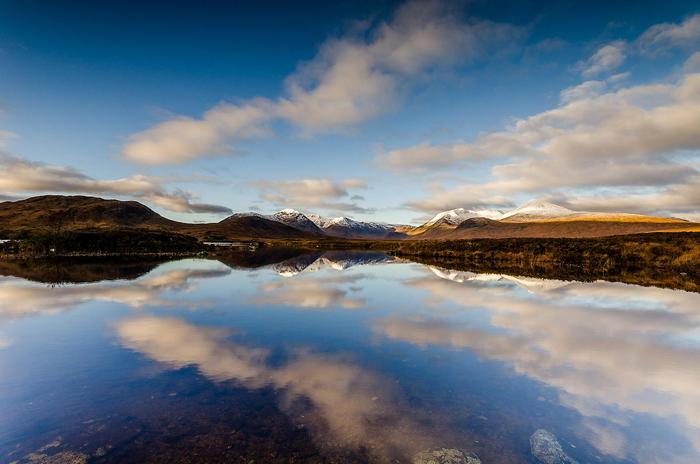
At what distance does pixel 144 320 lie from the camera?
710 inches

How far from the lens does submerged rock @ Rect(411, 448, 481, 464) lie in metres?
7.17

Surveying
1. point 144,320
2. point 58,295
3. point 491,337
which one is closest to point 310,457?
point 491,337

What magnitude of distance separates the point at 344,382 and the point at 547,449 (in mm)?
5300

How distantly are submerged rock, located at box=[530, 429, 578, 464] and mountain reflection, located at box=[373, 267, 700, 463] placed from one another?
83 cm

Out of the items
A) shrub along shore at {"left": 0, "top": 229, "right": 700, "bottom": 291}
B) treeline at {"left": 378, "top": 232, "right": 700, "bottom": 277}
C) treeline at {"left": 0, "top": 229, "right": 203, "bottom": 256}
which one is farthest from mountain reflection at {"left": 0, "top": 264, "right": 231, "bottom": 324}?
treeline at {"left": 378, "top": 232, "right": 700, "bottom": 277}

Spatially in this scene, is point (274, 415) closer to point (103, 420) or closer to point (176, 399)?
point (176, 399)

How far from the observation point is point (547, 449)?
7688mm

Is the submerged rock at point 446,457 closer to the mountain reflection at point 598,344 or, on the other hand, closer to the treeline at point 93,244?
the mountain reflection at point 598,344

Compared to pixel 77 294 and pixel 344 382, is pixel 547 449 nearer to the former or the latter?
pixel 344 382

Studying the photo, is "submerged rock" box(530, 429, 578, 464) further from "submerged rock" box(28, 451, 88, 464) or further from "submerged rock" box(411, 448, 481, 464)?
"submerged rock" box(28, 451, 88, 464)

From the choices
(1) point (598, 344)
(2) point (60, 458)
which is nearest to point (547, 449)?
(2) point (60, 458)

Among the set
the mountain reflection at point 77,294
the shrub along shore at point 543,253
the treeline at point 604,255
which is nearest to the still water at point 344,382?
the mountain reflection at point 77,294

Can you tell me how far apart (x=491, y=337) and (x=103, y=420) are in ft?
45.6

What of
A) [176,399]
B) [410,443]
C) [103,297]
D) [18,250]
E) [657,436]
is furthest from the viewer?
[18,250]
